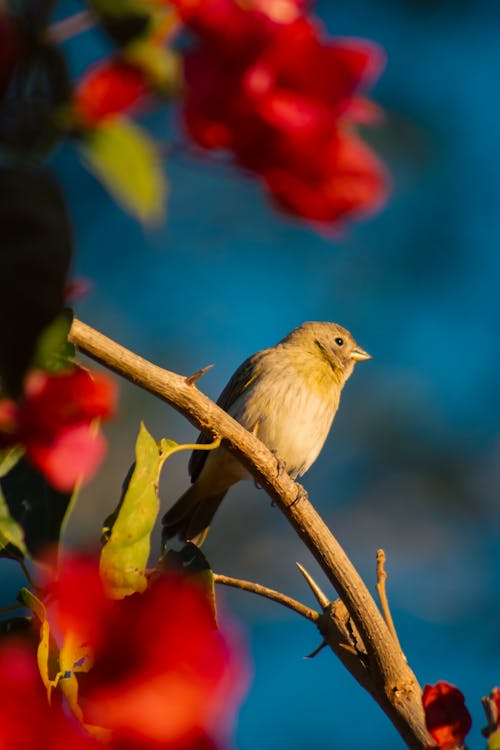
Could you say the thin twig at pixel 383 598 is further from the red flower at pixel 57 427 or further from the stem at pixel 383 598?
the red flower at pixel 57 427

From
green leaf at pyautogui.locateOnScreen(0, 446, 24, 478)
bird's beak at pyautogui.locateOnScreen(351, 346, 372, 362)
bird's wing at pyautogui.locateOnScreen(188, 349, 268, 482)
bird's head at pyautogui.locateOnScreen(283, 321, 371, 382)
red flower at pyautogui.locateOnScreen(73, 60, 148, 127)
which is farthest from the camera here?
bird's beak at pyautogui.locateOnScreen(351, 346, 372, 362)

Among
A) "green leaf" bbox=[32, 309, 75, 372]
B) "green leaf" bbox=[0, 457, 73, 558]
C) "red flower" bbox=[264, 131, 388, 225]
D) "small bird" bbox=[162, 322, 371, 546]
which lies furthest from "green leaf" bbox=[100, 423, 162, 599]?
"small bird" bbox=[162, 322, 371, 546]

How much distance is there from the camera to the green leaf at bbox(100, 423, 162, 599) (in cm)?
99

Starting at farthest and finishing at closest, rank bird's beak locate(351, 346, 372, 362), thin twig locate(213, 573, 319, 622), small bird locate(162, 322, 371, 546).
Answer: bird's beak locate(351, 346, 372, 362) < small bird locate(162, 322, 371, 546) < thin twig locate(213, 573, 319, 622)

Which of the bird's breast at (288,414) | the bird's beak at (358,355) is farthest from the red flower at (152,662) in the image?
the bird's beak at (358,355)

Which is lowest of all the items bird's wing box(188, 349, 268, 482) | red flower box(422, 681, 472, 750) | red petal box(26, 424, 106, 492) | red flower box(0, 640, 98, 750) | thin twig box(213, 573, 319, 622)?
bird's wing box(188, 349, 268, 482)

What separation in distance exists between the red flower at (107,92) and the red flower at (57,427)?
0.18 meters

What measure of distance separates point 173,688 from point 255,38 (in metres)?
0.37

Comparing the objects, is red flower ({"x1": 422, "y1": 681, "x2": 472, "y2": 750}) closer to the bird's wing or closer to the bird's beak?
the bird's wing

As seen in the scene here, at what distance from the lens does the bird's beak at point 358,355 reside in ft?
17.0

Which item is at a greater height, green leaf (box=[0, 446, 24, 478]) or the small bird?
green leaf (box=[0, 446, 24, 478])

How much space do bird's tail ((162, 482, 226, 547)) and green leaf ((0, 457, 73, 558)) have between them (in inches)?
127

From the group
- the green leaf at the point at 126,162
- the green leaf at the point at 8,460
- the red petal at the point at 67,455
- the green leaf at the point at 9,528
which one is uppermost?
the green leaf at the point at 126,162

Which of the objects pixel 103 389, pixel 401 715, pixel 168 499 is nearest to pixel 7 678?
pixel 103 389
